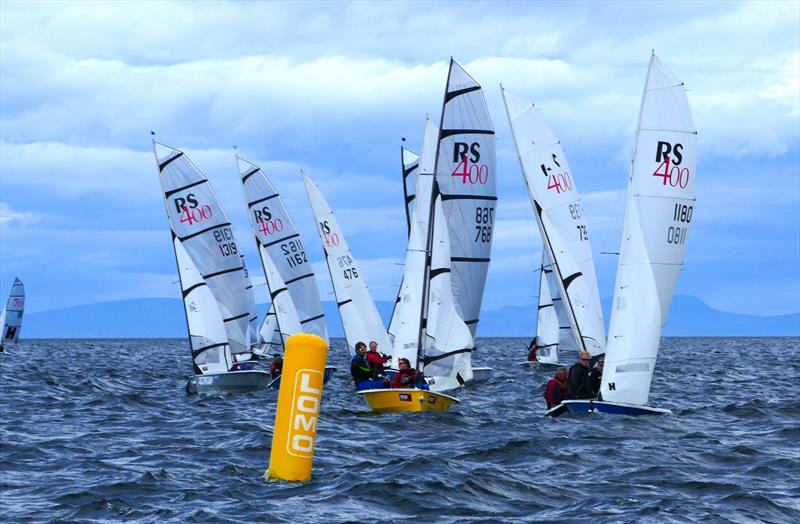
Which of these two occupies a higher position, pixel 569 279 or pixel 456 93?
pixel 456 93

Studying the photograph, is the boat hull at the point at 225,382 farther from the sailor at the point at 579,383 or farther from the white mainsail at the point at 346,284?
the sailor at the point at 579,383

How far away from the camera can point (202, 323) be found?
2969 cm

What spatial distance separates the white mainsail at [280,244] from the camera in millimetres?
36000

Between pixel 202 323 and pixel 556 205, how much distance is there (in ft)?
33.2

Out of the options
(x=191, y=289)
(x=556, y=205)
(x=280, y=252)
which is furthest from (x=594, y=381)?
(x=280, y=252)

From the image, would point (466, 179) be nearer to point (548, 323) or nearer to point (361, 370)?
point (361, 370)

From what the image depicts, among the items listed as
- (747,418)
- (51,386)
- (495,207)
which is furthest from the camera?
(51,386)

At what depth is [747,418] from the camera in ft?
70.8

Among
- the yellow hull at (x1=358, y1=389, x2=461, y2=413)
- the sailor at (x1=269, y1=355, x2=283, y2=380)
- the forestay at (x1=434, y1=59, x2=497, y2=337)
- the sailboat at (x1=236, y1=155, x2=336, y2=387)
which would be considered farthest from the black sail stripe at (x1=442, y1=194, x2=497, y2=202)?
the sailboat at (x1=236, y1=155, x2=336, y2=387)

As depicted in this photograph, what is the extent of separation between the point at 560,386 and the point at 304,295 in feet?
54.1

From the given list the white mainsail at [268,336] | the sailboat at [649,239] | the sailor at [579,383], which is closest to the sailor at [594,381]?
the sailor at [579,383]

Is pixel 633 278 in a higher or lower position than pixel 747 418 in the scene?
higher

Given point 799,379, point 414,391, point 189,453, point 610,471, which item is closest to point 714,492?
point 610,471

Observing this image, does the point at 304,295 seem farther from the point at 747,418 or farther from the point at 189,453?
the point at 189,453
